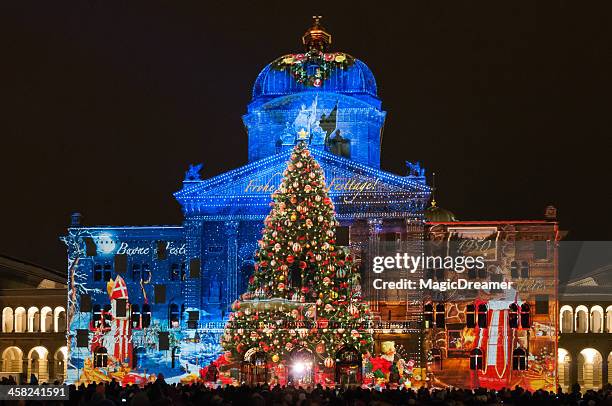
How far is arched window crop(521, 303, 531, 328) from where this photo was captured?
7738 cm

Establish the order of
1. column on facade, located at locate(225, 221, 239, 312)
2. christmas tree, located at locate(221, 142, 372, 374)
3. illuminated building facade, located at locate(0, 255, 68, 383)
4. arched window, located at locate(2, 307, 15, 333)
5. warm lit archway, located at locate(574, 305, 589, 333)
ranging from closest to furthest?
christmas tree, located at locate(221, 142, 372, 374) < column on facade, located at locate(225, 221, 239, 312) < warm lit archway, located at locate(574, 305, 589, 333) < illuminated building facade, located at locate(0, 255, 68, 383) < arched window, located at locate(2, 307, 15, 333)

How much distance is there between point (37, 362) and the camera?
95375 millimetres

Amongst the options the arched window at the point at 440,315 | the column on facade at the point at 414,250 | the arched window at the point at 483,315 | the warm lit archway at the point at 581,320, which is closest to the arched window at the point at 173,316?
the column on facade at the point at 414,250

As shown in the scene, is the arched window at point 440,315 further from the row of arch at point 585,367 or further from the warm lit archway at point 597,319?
the warm lit archway at point 597,319

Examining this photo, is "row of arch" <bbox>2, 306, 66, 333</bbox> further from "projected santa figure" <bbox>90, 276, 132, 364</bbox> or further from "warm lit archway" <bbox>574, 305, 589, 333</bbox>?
"warm lit archway" <bbox>574, 305, 589, 333</bbox>

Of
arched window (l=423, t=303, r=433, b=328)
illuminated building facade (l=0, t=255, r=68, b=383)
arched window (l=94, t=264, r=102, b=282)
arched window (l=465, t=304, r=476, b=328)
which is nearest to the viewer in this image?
arched window (l=465, t=304, r=476, b=328)

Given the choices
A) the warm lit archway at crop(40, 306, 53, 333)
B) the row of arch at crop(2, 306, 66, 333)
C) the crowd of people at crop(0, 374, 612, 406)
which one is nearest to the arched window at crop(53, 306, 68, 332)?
the row of arch at crop(2, 306, 66, 333)

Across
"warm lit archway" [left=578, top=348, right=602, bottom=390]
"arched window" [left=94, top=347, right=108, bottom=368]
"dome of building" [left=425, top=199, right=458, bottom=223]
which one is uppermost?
"dome of building" [left=425, top=199, right=458, bottom=223]

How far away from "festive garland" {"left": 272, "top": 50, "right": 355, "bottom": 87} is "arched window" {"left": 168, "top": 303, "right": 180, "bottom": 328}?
1816 centimetres

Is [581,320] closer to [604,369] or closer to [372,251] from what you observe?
[604,369]

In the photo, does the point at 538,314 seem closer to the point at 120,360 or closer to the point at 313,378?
the point at 313,378

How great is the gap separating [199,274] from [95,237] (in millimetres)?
7938

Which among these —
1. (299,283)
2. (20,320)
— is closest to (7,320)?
(20,320)

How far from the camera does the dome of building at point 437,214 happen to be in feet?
300
